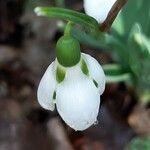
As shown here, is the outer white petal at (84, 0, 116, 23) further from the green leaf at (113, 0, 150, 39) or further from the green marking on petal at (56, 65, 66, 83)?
the green leaf at (113, 0, 150, 39)

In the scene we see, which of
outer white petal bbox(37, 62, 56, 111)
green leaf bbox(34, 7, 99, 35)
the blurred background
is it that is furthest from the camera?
the blurred background

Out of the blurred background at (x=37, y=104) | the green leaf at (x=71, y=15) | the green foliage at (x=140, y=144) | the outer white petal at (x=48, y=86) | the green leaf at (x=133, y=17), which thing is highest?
the green leaf at (x=71, y=15)

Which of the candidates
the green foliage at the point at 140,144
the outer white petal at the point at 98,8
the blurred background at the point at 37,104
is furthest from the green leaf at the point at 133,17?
the outer white petal at the point at 98,8

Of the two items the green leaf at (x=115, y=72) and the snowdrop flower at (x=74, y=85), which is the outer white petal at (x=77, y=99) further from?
the green leaf at (x=115, y=72)

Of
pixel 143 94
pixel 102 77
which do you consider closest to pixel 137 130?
pixel 143 94

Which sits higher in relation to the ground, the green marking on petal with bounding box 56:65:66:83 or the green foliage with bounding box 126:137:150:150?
the green marking on petal with bounding box 56:65:66:83

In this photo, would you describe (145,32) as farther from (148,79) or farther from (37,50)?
(37,50)

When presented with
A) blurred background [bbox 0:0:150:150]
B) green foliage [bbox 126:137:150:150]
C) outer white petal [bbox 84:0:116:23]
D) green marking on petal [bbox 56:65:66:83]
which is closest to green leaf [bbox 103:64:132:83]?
blurred background [bbox 0:0:150:150]

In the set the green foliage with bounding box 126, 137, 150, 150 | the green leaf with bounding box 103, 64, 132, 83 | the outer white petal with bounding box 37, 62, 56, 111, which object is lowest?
the green foliage with bounding box 126, 137, 150, 150
